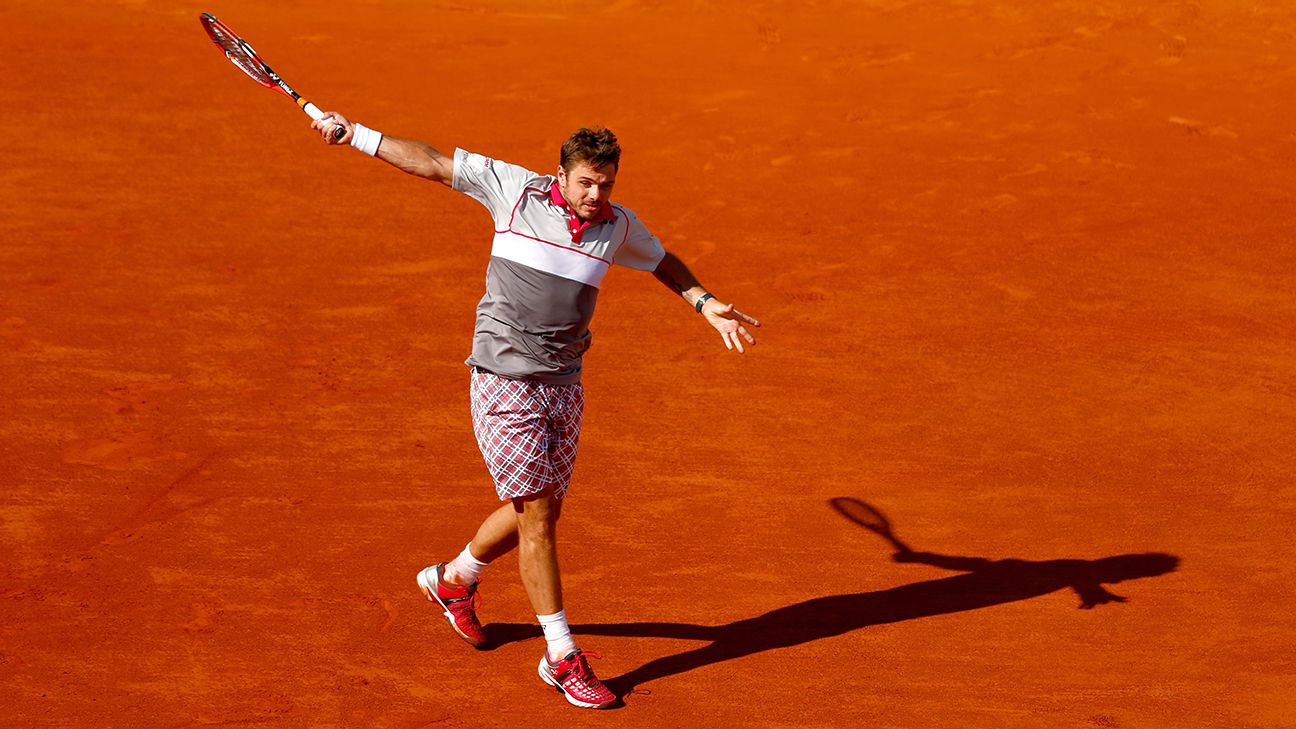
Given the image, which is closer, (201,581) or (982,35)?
(201,581)

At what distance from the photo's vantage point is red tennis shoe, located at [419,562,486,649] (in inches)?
262

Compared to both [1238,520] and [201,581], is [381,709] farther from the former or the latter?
[1238,520]

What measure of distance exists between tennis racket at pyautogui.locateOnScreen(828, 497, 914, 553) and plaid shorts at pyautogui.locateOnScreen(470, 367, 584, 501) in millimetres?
2368

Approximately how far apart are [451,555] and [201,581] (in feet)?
3.98

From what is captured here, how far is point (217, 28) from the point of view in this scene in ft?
25.6

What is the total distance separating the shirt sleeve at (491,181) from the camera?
237 inches

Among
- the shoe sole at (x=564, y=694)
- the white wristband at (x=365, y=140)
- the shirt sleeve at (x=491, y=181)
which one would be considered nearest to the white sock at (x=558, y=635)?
the shoe sole at (x=564, y=694)

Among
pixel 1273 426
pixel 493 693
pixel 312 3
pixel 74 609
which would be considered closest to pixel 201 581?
pixel 74 609

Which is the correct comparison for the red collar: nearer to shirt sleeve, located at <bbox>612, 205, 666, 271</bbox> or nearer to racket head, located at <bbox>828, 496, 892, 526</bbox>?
shirt sleeve, located at <bbox>612, 205, 666, 271</bbox>

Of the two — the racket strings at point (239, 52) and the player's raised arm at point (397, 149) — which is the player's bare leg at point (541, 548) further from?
the racket strings at point (239, 52)

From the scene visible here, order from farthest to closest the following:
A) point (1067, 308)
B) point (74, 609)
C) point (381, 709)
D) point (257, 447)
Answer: point (1067, 308)
point (257, 447)
point (74, 609)
point (381, 709)

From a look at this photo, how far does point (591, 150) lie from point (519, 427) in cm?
115

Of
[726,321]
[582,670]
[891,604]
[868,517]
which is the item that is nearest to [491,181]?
[726,321]

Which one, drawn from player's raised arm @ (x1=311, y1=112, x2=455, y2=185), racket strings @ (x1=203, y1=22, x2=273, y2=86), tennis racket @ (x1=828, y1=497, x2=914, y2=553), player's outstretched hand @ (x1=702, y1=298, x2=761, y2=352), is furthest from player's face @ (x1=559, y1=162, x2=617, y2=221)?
tennis racket @ (x1=828, y1=497, x2=914, y2=553)
